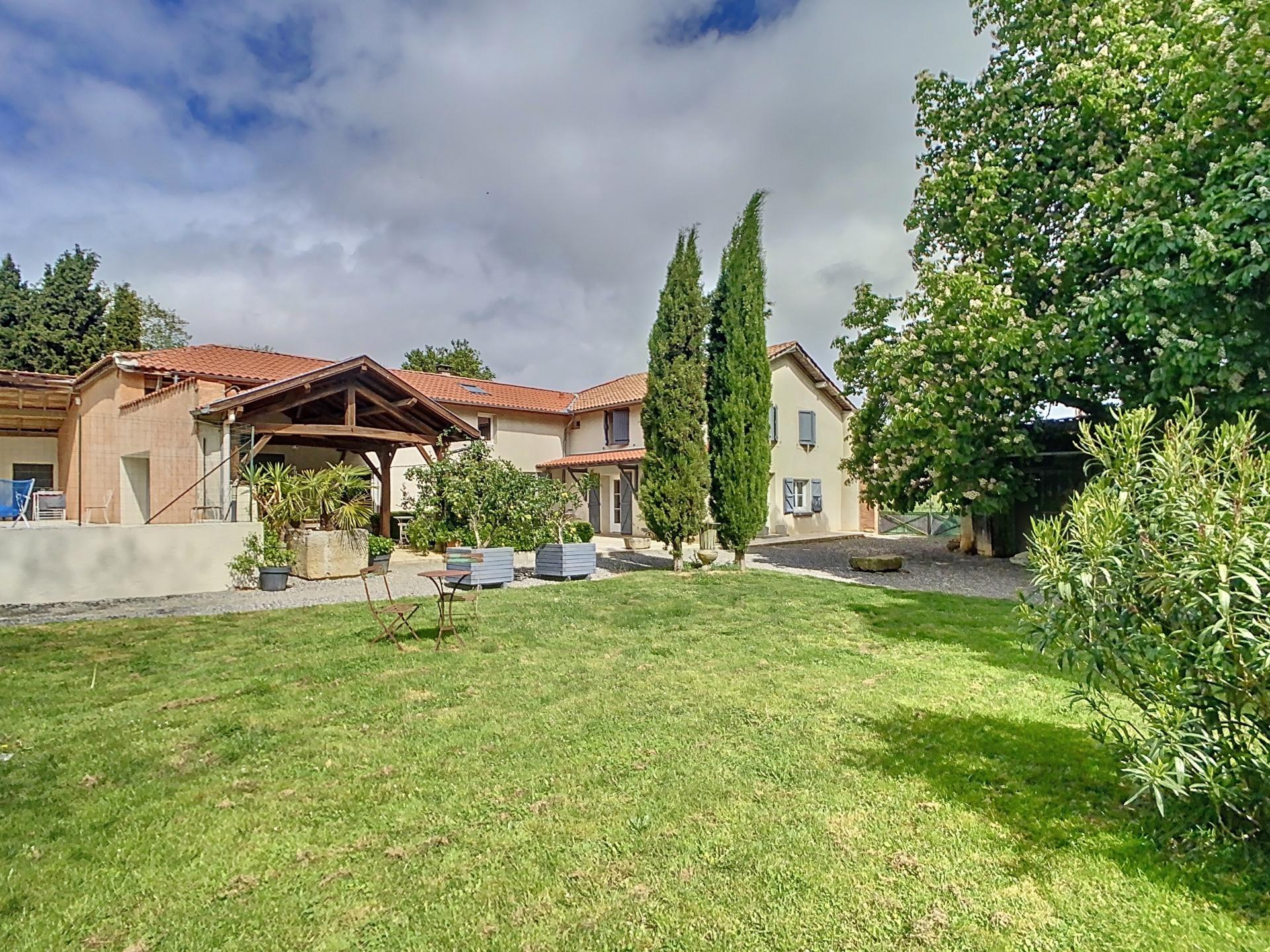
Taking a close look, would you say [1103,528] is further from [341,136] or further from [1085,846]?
[341,136]

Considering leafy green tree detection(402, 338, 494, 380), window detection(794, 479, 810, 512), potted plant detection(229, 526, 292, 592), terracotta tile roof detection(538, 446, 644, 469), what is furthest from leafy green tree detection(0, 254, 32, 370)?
window detection(794, 479, 810, 512)

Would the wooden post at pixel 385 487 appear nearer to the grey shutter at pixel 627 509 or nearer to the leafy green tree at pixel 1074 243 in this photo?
the grey shutter at pixel 627 509

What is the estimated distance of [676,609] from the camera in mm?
9336

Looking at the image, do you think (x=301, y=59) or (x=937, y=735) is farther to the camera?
(x=301, y=59)

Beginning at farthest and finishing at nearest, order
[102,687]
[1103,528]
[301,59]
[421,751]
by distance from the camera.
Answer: [301,59] → [102,687] → [421,751] → [1103,528]

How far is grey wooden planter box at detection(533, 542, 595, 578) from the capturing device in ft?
41.3

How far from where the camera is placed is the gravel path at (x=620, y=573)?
9.20m

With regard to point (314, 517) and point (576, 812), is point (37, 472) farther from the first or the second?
point (576, 812)

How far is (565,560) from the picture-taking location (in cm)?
1255

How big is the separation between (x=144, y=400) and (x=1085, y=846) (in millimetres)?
14829

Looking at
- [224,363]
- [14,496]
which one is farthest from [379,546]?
[224,363]

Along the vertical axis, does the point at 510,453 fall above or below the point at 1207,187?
below

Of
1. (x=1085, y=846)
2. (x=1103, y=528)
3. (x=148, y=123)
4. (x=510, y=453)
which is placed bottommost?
(x=1085, y=846)

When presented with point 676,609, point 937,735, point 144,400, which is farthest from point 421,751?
point 144,400
